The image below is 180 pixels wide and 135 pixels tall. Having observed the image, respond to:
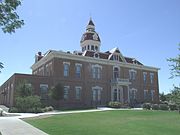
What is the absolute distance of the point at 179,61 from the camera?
7902mm

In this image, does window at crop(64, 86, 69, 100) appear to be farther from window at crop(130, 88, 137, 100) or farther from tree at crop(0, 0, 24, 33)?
tree at crop(0, 0, 24, 33)

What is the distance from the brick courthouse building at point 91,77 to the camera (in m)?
38.9

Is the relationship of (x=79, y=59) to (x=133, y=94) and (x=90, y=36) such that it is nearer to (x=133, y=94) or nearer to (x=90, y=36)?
(x=90, y=36)

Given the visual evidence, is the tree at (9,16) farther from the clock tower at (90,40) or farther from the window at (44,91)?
the clock tower at (90,40)

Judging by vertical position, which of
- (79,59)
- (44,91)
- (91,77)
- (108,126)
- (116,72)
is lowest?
(108,126)

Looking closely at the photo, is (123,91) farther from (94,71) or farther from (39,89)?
(39,89)

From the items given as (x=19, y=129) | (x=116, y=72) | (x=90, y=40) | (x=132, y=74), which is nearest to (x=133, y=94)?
(x=132, y=74)

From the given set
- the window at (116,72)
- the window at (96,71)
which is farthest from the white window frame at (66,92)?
the window at (116,72)

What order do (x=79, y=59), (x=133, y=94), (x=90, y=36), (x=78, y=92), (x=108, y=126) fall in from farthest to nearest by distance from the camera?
(x=90, y=36) < (x=133, y=94) < (x=79, y=59) < (x=78, y=92) < (x=108, y=126)

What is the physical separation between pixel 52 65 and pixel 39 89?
4.71 m

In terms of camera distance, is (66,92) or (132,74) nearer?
(66,92)

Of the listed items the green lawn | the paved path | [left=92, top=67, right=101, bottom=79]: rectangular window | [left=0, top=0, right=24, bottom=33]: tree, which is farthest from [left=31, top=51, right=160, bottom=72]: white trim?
[left=0, top=0, right=24, bottom=33]: tree

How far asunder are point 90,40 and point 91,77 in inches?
406

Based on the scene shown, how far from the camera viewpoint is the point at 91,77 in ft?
142
